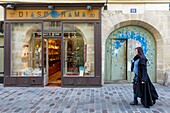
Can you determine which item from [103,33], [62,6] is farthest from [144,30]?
[62,6]

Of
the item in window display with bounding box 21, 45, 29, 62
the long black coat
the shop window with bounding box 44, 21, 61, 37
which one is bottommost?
the long black coat

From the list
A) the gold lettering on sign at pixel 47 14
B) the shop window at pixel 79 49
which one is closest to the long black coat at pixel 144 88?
the shop window at pixel 79 49

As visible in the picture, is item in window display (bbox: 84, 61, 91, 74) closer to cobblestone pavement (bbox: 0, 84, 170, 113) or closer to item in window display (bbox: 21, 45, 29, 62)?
cobblestone pavement (bbox: 0, 84, 170, 113)

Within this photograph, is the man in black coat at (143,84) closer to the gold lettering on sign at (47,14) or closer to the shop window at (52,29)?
the gold lettering on sign at (47,14)

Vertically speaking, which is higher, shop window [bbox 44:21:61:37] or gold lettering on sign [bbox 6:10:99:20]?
gold lettering on sign [bbox 6:10:99:20]

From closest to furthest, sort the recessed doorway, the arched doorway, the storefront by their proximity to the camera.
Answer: the storefront → the recessed doorway → the arched doorway

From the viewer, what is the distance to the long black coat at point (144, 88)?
565cm

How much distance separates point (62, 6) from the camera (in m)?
8.88

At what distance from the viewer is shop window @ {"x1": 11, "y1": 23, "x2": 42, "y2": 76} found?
9250mm

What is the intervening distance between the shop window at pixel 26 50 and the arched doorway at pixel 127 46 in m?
3.67

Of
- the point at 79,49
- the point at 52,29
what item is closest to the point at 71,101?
the point at 79,49

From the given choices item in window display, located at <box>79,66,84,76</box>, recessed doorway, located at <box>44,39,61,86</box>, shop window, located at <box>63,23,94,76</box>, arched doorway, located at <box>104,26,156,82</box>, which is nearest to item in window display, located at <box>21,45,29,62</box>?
recessed doorway, located at <box>44,39,61,86</box>

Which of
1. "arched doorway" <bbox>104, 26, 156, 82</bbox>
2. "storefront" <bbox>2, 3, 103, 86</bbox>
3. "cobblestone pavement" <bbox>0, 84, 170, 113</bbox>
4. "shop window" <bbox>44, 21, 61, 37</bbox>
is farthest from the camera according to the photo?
"arched doorway" <bbox>104, 26, 156, 82</bbox>

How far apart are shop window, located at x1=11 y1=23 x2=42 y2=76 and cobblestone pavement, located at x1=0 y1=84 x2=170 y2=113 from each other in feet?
4.05
